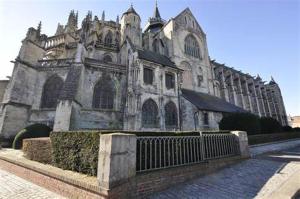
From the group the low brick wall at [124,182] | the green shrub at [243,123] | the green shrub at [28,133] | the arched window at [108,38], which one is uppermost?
the arched window at [108,38]

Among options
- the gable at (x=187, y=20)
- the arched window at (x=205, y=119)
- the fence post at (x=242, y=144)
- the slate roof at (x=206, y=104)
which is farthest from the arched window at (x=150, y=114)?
the gable at (x=187, y=20)

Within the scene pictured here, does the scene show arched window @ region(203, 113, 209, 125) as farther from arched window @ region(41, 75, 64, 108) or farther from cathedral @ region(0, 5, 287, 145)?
arched window @ region(41, 75, 64, 108)

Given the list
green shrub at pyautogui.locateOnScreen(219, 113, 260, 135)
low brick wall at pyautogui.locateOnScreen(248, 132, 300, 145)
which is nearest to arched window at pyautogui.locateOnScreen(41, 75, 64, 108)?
green shrub at pyautogui.locateOnScreen(219, 113, 260, 135)

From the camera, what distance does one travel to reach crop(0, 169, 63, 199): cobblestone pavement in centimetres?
445

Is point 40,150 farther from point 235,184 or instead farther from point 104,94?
point 104,94

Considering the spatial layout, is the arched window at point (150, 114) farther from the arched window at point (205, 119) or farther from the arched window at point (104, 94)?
the arched window at point (205, 119)

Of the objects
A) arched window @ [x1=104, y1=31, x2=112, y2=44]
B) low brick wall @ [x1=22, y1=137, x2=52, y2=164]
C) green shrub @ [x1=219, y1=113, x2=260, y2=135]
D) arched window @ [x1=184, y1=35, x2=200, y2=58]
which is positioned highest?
arched window @ [x1=104, y1=31, x2=112, y2=44]

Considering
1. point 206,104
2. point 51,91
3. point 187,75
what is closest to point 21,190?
point 51,91

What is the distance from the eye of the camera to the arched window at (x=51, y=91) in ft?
53.4

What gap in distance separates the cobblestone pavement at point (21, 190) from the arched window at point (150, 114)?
10.6m

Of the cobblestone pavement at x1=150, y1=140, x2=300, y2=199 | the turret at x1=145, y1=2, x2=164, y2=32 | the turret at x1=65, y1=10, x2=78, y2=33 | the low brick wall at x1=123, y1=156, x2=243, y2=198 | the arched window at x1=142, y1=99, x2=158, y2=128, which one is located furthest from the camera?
the turret at x1=145, y1=2, x2=164, y2=32

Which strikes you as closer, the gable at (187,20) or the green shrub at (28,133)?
the green shrub at (28,133)

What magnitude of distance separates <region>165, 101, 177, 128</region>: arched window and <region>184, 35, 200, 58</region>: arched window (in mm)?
13809

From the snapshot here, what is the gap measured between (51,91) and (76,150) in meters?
14.4
